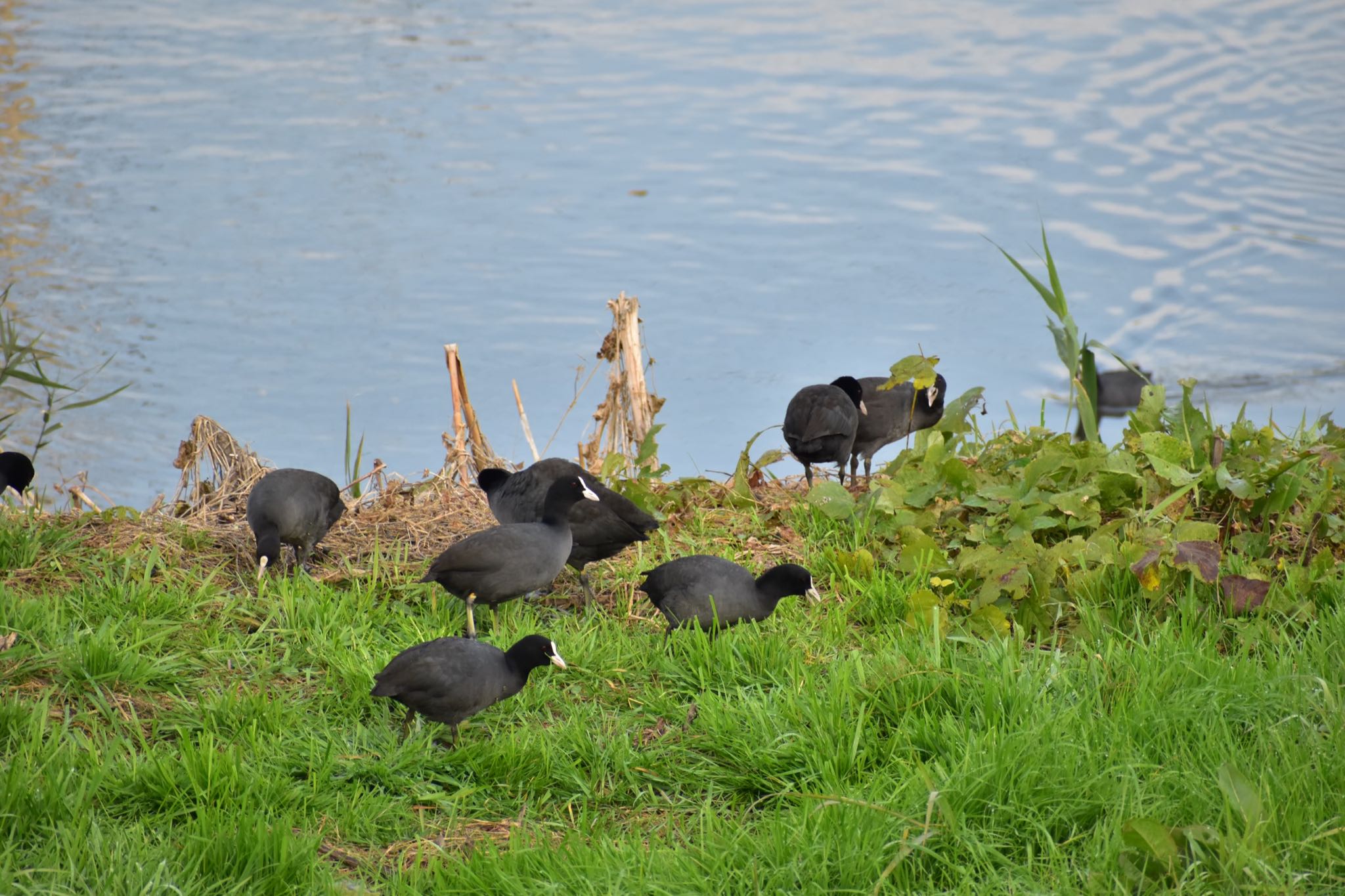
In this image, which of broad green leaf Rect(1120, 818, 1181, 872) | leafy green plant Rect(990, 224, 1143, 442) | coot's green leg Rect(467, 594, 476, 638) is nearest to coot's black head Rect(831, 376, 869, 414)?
leafy green plant Rect(990, 224, 1143, 442)

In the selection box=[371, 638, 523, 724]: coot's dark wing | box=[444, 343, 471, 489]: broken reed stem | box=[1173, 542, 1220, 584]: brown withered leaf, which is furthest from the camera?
box=[444, 343, 471, 489]: broken reed stem

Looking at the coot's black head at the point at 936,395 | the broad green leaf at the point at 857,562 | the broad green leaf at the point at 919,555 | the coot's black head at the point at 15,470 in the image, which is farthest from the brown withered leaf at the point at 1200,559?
the coot's black head at the point at 15,470

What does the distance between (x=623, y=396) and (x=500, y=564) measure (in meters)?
1.99

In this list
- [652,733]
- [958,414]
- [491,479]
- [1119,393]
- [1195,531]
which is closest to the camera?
[652,733]

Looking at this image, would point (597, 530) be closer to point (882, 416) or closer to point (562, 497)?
point (562, 497)

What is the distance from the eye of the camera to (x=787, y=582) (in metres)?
4.20

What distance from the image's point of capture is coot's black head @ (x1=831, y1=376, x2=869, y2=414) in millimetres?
5777

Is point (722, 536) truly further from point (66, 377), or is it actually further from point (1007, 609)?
point (66, 377)

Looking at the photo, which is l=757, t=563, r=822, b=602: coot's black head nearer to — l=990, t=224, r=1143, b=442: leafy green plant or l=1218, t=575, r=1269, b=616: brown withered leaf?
l=1218, t=575, r=1269, b=616: brown withered leaf

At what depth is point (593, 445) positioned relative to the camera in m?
5.86

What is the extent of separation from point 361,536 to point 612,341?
1496 mm

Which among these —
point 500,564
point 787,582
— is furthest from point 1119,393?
point 500,564

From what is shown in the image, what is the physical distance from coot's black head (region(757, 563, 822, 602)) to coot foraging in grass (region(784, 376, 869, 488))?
1.23m

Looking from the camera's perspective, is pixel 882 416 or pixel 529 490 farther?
pixel 882 416
